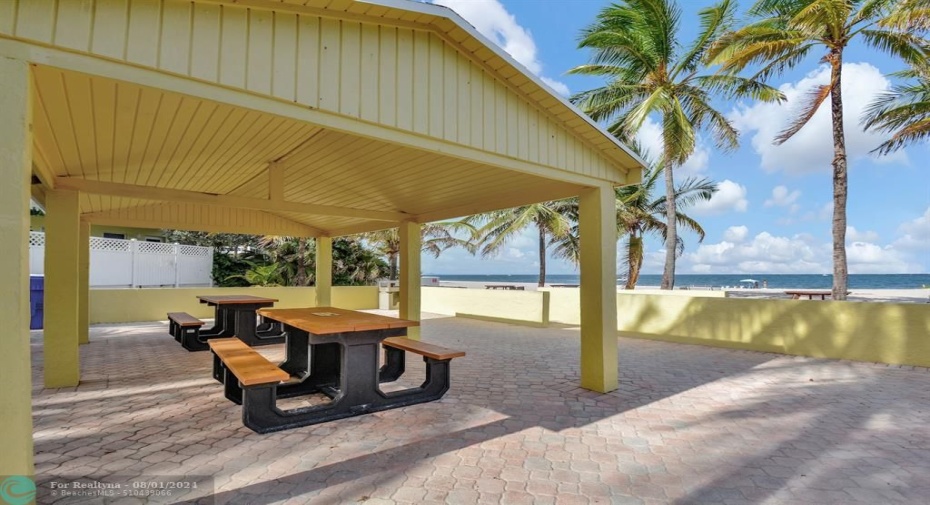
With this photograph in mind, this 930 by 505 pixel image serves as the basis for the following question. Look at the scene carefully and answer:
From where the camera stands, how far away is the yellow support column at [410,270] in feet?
27.3

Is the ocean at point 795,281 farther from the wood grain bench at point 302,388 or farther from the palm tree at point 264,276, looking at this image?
the wood grain bench at point 302,388

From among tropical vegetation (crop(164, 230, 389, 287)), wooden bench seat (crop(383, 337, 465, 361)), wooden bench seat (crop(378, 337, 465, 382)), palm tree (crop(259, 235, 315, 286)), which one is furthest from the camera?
palm tree (crop(259, 235, 315, 286))

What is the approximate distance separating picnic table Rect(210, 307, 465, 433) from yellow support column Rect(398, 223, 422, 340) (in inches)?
119

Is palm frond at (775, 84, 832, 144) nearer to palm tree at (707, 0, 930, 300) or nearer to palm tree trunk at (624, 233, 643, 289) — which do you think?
palm tree at (707, 0, 930, 300)

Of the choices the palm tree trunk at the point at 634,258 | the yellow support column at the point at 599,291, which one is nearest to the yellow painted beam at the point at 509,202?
the yellow support column at the point at 599,291

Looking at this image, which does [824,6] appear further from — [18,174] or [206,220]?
[206,220]

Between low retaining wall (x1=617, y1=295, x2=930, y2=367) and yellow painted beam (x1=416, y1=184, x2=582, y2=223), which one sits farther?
low retaining wall (x1=617, y1=295, x2=930, y2=367)

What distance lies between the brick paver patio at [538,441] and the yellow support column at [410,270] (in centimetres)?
239

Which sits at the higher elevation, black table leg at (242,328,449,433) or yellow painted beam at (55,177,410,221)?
yellow painted beam at (55,177,410,221)

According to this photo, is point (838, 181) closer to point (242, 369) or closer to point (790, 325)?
point (790, 325)

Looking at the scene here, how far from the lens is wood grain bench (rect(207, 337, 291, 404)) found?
3.44 meters

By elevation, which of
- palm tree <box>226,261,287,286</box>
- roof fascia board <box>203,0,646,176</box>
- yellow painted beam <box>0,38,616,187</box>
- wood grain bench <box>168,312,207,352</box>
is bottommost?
wood grain bench <box>168,312,207,352</box>

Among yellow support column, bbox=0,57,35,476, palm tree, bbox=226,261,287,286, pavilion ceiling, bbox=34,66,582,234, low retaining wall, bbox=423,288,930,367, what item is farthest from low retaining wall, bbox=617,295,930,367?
palm tree, bbox=226,261,287,286

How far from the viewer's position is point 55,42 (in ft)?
7.11
